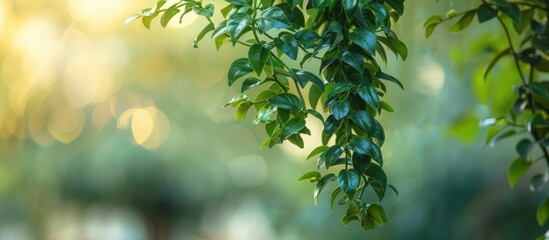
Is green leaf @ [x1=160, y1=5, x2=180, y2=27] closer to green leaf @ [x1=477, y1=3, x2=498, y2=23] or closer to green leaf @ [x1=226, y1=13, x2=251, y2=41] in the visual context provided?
green leaf @ [x1=226, y1=13, x2=251, y2=41]

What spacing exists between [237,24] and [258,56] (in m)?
0.03

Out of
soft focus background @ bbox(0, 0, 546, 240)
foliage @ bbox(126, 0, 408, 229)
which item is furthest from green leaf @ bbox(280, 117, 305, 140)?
soft focus background @ bbox(0, 0, 546, 240)

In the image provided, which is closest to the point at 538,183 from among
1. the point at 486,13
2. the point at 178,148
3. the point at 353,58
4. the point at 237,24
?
the point at 486,13

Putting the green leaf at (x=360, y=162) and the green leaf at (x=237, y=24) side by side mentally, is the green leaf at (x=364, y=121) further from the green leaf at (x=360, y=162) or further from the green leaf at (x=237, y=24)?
the green leaf at (x=237, y=24)

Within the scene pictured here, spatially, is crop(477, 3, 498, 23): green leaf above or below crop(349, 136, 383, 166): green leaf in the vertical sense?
above

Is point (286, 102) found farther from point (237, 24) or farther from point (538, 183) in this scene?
point (538, 183)

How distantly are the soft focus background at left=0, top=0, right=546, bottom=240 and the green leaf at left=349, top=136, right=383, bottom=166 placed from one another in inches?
28.4

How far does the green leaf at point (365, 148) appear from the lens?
2.01 feet

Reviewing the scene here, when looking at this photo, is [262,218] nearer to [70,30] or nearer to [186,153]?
[186,153]

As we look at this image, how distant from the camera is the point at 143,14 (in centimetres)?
69

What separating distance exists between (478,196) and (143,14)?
0.86 metres

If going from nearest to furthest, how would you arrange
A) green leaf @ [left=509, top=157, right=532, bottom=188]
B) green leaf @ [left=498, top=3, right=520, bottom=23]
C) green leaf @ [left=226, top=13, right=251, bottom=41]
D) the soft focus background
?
green leaf @ [left=226, top=13, right=251, bottom=41]
green leaf @ [left=498, top=3, right=520, bottom=23]
green leaf @ [left=509, top=157, right=532, bottom=188]
the soft focus background

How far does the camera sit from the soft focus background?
134cm

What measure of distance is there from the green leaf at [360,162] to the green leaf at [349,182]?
0.04 feet
